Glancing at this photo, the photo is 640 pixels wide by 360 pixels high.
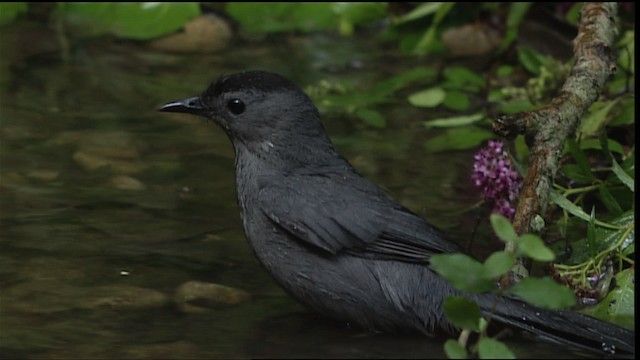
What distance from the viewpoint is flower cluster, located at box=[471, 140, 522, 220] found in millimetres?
4859

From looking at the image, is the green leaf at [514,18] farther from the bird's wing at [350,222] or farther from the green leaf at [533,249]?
the green leaf at [533,249]

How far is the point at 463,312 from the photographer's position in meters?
3.38

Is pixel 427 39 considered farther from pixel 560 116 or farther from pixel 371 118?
pixel 560 116

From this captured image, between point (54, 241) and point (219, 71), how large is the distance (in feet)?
8.63

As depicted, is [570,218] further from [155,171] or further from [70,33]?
[70,33]

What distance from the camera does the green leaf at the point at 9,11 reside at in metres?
7.96

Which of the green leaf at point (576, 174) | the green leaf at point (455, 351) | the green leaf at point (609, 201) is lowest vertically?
the green leaf at point (609, 201)

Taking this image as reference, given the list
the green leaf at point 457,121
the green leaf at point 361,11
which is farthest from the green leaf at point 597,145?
the green leaf at point 361,11

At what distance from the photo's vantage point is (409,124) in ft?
21.9

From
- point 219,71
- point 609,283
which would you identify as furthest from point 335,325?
point 219,71

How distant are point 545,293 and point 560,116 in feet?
5.53

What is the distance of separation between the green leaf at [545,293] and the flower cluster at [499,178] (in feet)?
5.12

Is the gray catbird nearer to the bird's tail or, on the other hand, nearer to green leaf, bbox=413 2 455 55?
the bird's tail

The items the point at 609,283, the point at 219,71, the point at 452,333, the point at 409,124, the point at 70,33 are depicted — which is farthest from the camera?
the point at 70,33
